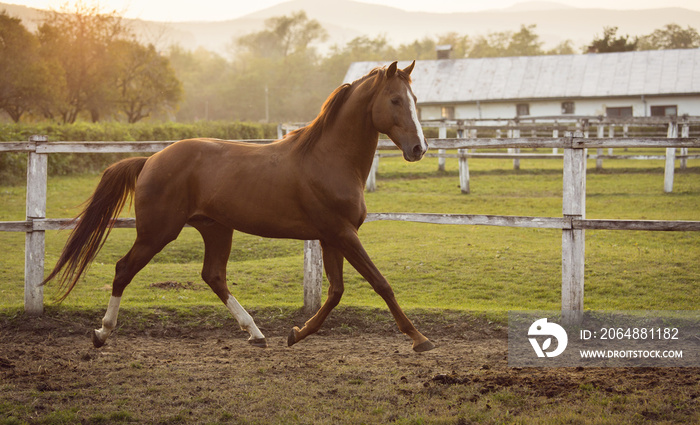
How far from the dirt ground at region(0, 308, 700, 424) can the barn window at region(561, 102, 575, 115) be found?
127 feet

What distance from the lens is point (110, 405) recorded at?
406cm

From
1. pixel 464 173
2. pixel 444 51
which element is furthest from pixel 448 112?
pixel 464 173

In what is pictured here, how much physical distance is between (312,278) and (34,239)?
2.82 m

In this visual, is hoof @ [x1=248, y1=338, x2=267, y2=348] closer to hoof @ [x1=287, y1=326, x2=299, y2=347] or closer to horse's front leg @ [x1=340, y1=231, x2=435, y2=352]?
hoof @ [x1=287, y1=326, x2=299, y2=347]

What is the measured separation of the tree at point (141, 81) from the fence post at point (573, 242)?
1337 inches

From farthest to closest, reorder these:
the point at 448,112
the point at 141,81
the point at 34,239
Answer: the point at 448,112, the point at 141,81, the point at 34,239

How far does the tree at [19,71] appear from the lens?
26.9 metres

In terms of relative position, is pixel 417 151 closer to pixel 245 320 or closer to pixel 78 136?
pixel 245 320

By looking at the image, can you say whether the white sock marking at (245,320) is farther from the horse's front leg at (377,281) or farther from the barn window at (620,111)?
the barn window at (620,111)

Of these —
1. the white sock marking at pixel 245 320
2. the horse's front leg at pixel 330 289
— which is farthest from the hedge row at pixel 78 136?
the horse's front leg at pixel 330 289

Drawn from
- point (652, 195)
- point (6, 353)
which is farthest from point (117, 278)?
point (652, 195)

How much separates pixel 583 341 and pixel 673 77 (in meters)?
40.1

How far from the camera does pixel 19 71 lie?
27312mm

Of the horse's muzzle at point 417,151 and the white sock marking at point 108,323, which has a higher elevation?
the horse's muzzle at point 417,151
